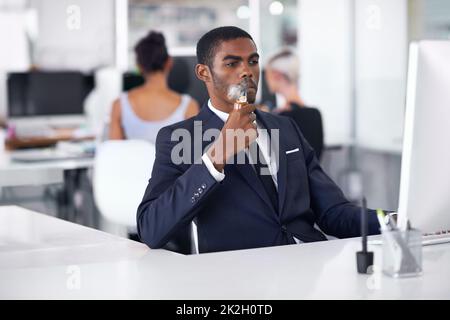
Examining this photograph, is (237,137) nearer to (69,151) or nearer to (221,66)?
(221,66)

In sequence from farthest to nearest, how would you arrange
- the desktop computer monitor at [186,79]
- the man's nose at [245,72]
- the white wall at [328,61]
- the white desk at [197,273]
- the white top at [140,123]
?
the white wall at [328,61] → the desktop computer monitor at [186,79] → the white top at [140,123] → the man's nose at [245,72] → the white desk at [197,273]

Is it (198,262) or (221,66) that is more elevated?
(221,66)

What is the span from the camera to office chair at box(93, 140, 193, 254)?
326cm

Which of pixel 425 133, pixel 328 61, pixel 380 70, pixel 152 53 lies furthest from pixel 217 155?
pixel 328 61

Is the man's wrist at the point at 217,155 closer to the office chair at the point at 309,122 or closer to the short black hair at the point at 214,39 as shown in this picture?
the short black hair at the point at 214,39

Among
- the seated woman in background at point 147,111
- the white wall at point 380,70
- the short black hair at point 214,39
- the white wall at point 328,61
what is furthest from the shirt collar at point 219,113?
the white wall at point 328,61

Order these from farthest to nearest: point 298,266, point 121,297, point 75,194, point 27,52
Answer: point 27,52
point 75,194
point 298,266
point 121,297

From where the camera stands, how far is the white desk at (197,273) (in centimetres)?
173

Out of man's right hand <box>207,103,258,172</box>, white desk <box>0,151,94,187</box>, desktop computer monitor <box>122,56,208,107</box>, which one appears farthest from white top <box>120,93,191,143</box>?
man's right hand <box>207,103,258,172</box>

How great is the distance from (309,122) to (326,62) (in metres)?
2.55

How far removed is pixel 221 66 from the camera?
2465mm

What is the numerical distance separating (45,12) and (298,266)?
7657mm

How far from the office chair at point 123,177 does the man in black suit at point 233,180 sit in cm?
79

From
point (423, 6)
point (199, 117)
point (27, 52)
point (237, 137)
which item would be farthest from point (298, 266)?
point (27, 52)
